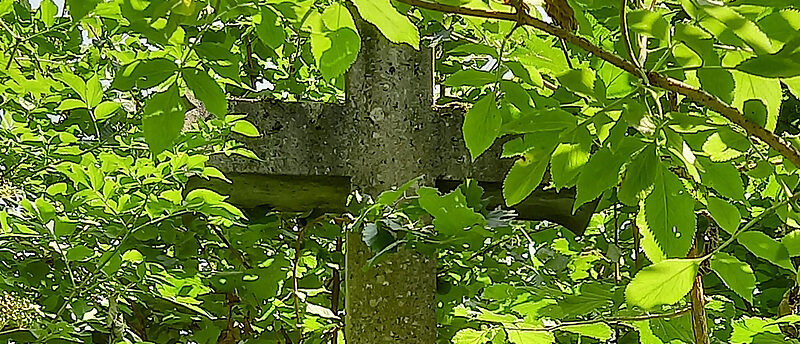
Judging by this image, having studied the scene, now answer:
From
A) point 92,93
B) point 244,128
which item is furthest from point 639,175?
point 92,93

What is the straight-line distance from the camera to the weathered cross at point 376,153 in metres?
0.94

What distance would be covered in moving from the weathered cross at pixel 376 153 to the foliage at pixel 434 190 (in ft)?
0.18

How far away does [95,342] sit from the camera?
1360mm

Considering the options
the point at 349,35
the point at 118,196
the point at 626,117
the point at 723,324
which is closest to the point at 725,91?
the point at 626,117

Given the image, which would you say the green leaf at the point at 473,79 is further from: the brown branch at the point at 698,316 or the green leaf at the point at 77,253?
the green leaf at the point at 77,253

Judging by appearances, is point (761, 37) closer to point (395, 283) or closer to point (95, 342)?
point (395, 283)

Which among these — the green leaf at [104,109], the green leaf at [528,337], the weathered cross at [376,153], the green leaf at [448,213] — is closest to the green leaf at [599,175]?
the green leaf at [528,337]

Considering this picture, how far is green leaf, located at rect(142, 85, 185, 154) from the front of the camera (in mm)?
499

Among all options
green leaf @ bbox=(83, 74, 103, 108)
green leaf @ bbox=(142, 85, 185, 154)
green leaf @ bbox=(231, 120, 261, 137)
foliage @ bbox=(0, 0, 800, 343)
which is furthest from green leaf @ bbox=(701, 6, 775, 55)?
green leaf @ bbox=(83, 74, 103, 108)

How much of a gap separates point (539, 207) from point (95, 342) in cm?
80

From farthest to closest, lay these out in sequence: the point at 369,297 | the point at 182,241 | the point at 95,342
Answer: the point at 95,342
the point at 182,241
the point at 369,297

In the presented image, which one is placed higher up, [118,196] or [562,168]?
[118,196]

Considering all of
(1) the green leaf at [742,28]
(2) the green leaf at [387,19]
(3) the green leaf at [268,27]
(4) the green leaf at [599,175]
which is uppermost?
(3) the green leaf at [268,27]

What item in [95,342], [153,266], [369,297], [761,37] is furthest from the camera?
[95,342]
